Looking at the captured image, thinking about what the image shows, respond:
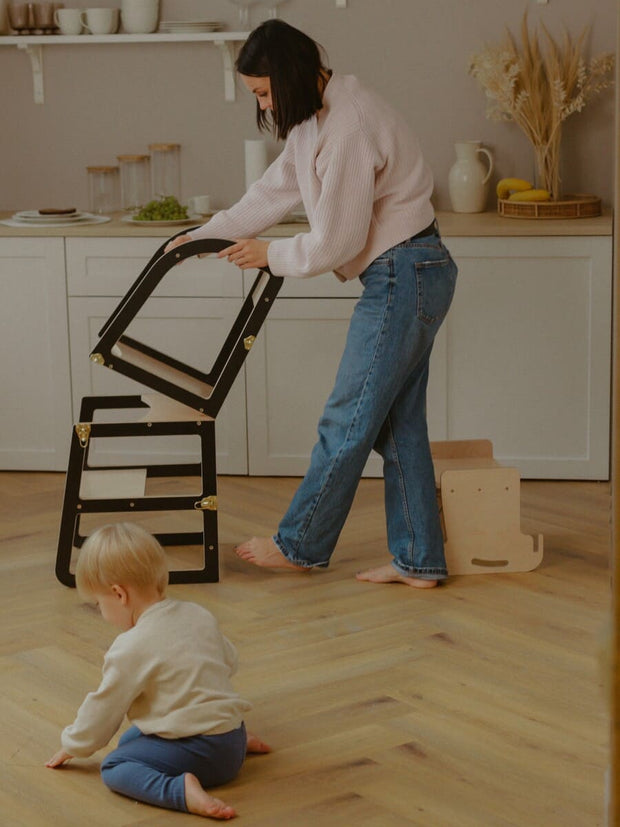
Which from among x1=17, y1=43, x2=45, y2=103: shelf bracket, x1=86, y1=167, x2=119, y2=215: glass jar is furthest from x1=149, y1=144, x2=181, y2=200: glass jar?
x1=17, y1=43, x2=45, y2=103: shelf bracket

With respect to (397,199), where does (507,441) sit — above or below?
below

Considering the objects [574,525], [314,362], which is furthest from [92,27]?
[574,525]

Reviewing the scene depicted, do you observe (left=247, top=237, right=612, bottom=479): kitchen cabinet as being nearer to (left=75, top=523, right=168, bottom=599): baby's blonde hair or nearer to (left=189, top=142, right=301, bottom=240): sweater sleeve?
(left=189, top=142, right=301, bottom=240): sweater sleeve

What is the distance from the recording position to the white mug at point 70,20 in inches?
168

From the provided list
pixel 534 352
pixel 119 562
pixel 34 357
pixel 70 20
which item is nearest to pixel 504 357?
pixel 534 352

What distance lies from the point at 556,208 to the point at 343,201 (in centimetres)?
128

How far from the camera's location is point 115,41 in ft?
14.0

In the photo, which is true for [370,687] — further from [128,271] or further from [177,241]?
[128,271]

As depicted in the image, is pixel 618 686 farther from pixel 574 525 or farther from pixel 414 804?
pixel 574 525

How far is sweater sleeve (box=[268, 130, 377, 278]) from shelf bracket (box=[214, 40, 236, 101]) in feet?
5.37

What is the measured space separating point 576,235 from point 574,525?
862 mm

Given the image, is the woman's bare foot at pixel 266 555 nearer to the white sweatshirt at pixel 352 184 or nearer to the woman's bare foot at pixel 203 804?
the white sweatshirt at pixel 352 184

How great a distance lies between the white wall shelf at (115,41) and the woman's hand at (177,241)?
4.59ft

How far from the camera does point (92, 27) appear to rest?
168 inches
